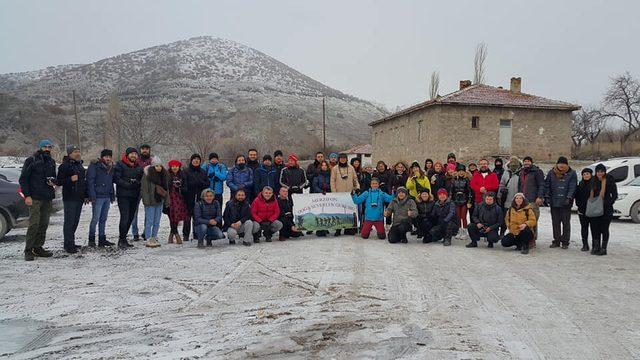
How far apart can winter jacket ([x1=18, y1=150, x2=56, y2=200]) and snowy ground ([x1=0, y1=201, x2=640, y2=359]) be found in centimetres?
116

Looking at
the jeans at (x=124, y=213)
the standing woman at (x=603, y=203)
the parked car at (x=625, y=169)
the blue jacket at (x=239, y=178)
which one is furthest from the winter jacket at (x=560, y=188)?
the jeans at (x=124, y=213)

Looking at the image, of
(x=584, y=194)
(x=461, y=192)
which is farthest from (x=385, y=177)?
(x=584, y=194)

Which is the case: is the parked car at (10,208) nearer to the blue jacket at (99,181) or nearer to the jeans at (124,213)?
the blue jacket at (99,181)

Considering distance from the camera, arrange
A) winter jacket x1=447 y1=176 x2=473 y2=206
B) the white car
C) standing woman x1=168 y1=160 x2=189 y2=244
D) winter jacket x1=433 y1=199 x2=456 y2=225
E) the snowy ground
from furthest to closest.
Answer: the white car → winter jacket x1=447 y1=176 x2=473 y2=206 → winter jacket x1=433 y1=199 x2=456 y2=225 → standing woman x1=168 y1=160 x2=189 y2=244 → the snowy ground

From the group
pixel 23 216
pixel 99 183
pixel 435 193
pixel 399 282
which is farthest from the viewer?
pixel 435 193

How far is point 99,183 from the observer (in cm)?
897

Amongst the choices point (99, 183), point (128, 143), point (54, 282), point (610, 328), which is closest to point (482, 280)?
point (610, 328)

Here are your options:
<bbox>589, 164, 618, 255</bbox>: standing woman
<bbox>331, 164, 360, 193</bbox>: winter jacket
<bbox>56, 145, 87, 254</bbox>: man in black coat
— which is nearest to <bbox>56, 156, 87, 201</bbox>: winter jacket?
<bbox>56, 145, 87, 254</bbox>: man in black coat

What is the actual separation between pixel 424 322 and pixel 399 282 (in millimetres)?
1650

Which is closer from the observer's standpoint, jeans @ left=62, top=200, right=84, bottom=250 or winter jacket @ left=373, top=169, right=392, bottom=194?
jeans @ left=62, top=200, right=84, bottom=250

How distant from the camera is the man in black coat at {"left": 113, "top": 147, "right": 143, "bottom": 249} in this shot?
9.18 meters

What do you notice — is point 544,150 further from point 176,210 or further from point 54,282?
point 54,282

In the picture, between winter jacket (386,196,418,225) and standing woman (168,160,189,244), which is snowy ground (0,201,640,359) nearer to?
standing woman (168,160,189,244)

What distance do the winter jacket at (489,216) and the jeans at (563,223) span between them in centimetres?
106
